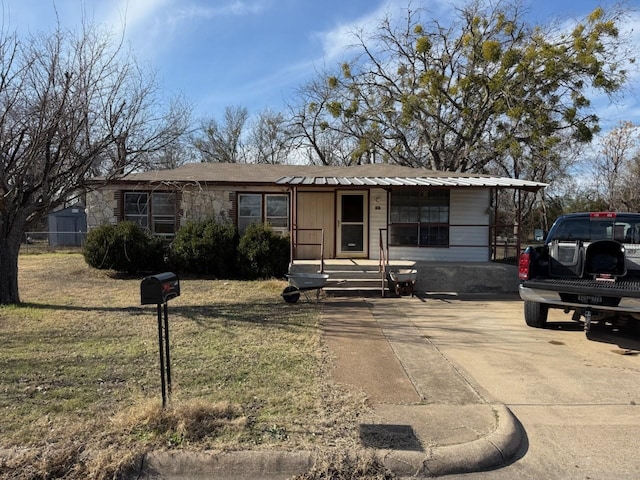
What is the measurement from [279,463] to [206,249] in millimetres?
10438

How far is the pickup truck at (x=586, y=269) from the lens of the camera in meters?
6.41

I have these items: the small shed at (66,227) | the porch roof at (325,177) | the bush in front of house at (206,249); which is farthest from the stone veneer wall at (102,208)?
the small shed at (66,227)

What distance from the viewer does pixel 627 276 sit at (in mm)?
6777

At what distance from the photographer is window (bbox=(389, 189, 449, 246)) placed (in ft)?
43.5

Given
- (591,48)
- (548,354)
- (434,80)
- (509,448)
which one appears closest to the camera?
(509,448)

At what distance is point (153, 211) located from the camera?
613 inches

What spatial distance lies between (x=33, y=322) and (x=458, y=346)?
6.32 metres

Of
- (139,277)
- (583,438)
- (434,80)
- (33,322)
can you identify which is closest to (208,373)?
(583,438)

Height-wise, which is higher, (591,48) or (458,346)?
(591,48)

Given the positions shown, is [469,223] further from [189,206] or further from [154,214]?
[154,214]

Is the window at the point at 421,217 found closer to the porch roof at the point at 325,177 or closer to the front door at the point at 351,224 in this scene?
the porch roof at the point at 325,177

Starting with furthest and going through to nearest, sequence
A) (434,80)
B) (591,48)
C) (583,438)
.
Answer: (434,80) → (591,48) → (583,438)

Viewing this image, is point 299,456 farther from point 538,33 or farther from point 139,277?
point 538,33

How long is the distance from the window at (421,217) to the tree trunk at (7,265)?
8.87 metres
